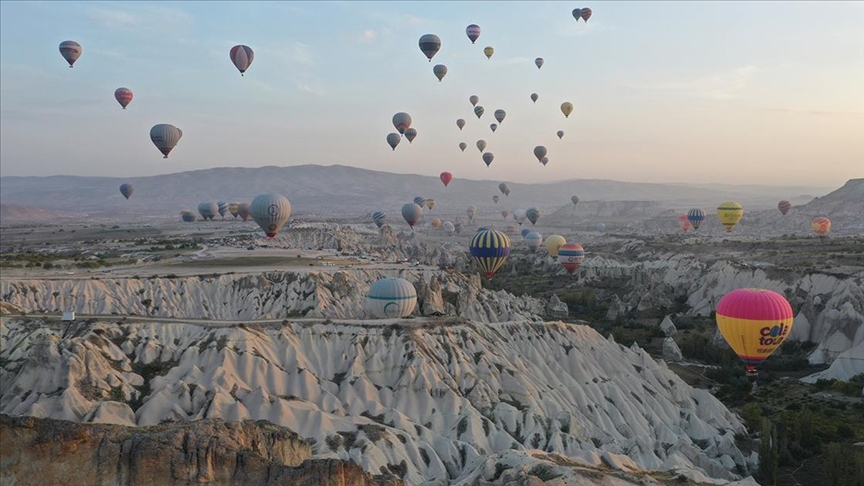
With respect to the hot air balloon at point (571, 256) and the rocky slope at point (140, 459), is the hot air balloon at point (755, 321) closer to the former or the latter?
the rocky slope at point (140, 459)

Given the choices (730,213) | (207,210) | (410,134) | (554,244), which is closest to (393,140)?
(410,134)

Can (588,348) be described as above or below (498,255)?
below

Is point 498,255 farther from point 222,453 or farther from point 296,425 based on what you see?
point 222,453

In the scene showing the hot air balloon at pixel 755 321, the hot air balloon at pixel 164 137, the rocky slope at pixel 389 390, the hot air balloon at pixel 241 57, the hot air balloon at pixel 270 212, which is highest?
the hot air balloon at pixel 241 57

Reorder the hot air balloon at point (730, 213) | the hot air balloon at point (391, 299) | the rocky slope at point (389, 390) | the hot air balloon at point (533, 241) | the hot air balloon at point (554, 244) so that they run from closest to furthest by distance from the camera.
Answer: the rocky slope at point (389, 390)
the hot air balloon at point (391, 299)
the hot air balloon at point (730, 213)
the hot air balloon at point (554, 244)
the hot air balloon at point (533, 241)

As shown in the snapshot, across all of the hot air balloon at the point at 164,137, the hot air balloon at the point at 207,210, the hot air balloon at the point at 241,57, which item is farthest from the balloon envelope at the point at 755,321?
the hot air balloon at the point at 207,210

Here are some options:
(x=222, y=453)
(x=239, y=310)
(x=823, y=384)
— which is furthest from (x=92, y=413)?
(x=823, y=384)

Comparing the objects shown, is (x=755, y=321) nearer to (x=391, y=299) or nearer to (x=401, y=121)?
(x=391, y=299)
